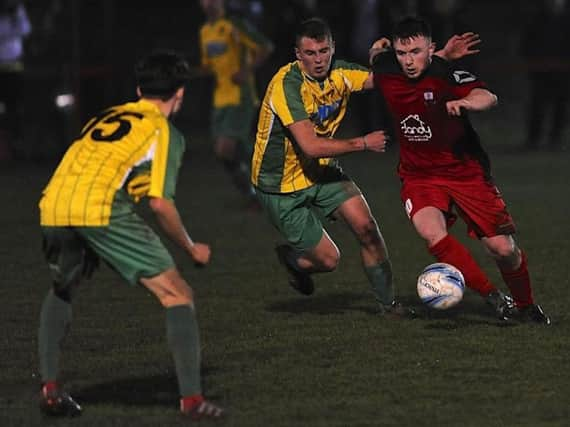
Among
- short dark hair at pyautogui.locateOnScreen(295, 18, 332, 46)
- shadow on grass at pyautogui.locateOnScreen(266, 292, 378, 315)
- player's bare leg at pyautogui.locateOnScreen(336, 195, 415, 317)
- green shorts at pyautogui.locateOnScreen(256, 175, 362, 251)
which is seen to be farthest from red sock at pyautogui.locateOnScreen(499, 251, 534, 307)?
short dark hair at pyautogui.locateOnScreen(295, 18, 332, 46)

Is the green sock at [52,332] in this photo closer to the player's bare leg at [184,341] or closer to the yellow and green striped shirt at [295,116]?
the player's bare leg at [184,341]

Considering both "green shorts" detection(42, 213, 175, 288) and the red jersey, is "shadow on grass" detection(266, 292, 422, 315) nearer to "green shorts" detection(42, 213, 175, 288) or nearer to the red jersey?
the red jersey

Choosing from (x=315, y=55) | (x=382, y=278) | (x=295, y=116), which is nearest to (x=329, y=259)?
(x=382, y=278)

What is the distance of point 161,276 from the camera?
6250 mm

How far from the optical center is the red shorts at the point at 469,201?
8.29 metres

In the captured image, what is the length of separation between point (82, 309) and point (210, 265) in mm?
1958

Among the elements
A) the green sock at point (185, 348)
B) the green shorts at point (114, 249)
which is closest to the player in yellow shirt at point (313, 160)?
the green shorts at point (114, 249)

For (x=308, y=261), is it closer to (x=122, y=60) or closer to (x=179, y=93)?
(x=179, y=93)

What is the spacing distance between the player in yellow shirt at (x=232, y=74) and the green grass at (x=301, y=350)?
2.20 metres

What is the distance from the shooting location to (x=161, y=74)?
6.32 m

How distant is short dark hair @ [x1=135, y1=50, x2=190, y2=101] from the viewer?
632 cm

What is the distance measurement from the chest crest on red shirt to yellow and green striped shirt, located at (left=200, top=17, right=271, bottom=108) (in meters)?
6.45

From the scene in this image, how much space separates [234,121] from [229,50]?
0.72m

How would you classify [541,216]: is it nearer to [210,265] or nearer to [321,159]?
[210,265]
